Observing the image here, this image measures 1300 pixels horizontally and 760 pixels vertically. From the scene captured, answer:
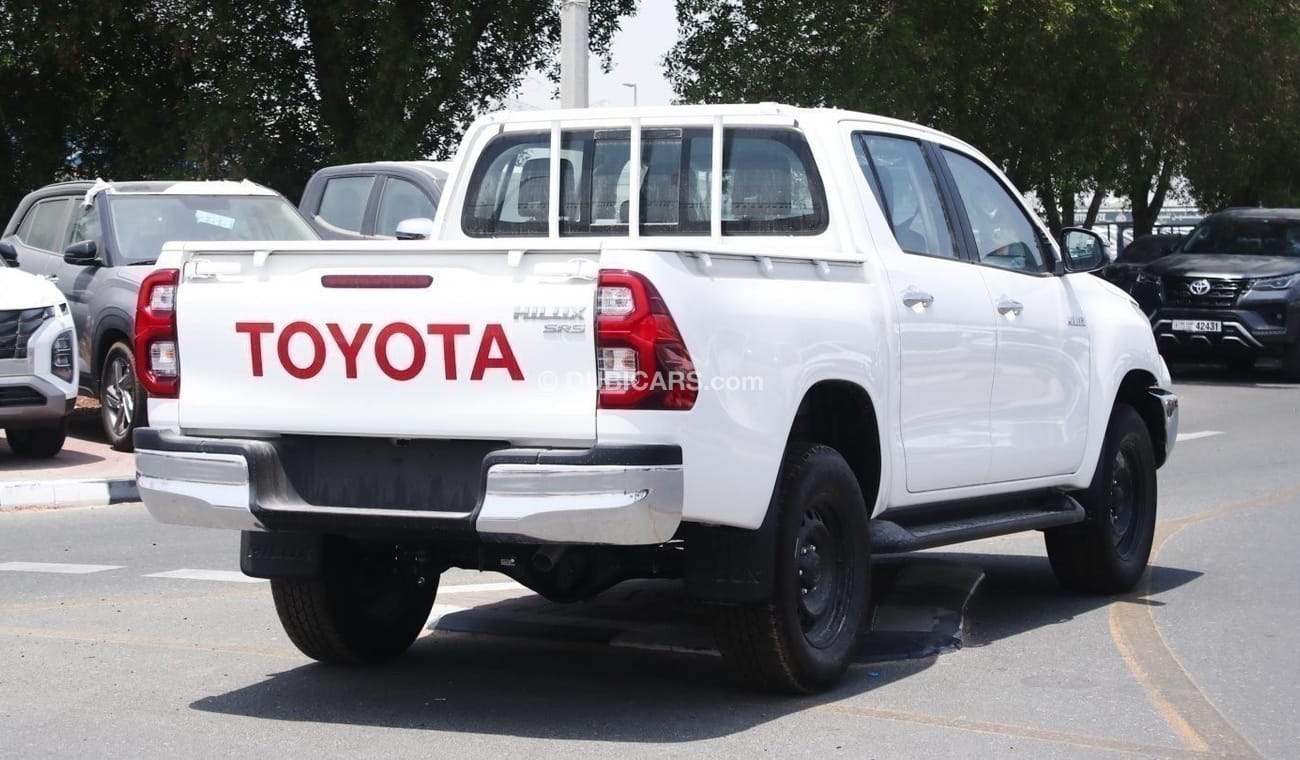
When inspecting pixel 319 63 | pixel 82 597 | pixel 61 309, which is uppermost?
pixel 319 63

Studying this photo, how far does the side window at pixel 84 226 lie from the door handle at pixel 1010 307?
907cm

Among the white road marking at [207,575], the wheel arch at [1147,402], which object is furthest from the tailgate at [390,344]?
the wheel arch at [1147,402]

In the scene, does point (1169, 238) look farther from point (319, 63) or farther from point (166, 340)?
point (166, 340)

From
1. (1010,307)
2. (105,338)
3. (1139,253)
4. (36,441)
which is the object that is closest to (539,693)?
(1010,307)

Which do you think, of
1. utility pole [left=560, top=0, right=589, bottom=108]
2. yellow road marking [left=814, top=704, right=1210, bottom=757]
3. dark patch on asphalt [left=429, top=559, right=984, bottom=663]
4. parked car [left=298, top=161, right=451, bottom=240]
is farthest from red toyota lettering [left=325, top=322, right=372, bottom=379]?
Answer: parked car [left=298, top=161, right=451, bottom=240]

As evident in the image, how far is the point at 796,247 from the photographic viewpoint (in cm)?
677

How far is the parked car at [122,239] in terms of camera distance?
546 inches

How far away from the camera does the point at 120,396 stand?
1391 cm

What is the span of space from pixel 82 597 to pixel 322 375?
317 centimetres

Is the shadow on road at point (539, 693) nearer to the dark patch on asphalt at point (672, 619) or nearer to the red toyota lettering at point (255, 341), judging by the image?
the dark patch on asphalt at point (672, 619)

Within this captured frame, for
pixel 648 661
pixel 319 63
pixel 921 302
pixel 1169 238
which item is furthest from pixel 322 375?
pixel 1169 238

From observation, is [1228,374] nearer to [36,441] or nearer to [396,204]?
[396,204]

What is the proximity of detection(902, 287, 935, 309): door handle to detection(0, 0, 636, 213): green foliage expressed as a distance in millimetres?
18214

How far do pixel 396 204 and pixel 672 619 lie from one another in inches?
359
